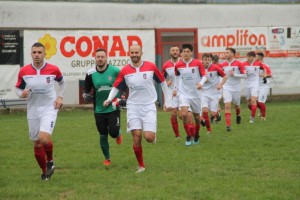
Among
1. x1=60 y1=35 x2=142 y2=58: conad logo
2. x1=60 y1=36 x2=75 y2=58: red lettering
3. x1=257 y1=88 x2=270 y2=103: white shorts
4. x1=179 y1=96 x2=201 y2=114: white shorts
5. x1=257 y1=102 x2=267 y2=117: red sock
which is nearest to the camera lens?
x1=179 y1=96 x2=201 y2=114: white shorts

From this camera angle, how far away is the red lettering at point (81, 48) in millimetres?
24781

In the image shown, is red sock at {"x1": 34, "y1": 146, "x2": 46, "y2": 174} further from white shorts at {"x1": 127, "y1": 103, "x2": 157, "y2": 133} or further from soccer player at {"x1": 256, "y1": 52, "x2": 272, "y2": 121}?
soccer player at {"x1": 256, "y1": 52, "x2": 272, "y2": 121}

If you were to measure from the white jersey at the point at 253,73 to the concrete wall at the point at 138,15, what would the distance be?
27.3 feet

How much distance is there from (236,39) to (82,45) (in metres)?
6.86

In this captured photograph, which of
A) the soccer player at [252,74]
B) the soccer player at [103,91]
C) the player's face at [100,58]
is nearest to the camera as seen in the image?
the player's face at [100,58]

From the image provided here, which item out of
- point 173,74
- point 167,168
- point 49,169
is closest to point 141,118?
point 167,168

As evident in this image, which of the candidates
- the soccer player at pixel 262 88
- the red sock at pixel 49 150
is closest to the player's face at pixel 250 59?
the soccer player at pixel 262 88

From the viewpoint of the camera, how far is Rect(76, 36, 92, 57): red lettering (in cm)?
2478

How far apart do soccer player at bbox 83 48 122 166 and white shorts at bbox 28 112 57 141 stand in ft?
5.25

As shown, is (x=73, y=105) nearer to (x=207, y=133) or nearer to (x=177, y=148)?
(x=207, y=133)

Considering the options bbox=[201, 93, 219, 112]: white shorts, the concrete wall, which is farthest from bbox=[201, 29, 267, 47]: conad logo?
bbox=[201, 93, 219, 112]: white shorts

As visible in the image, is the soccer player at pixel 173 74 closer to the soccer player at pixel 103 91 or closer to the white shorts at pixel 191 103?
the white shorts at pixel 191 103

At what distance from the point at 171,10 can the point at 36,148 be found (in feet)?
61.8

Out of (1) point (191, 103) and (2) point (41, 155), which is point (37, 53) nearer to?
(2) point (41, 155)
